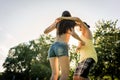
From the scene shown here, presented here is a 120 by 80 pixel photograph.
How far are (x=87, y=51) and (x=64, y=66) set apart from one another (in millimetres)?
900

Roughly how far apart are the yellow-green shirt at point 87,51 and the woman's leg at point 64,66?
2.04 ft

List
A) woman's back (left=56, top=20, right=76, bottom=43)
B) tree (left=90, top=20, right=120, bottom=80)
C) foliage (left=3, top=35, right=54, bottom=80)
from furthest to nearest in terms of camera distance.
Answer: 1. foliage (left=3, top=35, right=54, bottom=80)
2. tree (left=90, top=20, right=120, bottom=80)
3. woman's back (left=56, top=20, right=76, bottom=43)

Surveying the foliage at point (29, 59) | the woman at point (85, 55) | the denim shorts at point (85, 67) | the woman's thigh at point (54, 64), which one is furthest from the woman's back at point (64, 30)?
the foliage at point (29, 59)

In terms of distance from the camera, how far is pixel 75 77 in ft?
19.5

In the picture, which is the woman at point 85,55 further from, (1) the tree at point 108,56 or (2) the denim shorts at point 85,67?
(1) the tree at point 108,56

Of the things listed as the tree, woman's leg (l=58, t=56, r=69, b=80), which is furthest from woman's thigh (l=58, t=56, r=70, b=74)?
the tree

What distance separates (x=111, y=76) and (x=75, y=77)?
128ft

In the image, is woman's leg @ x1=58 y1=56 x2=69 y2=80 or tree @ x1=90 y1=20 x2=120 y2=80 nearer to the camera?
woman's leg @ x1=58 y1=56 x2=69 y2=80

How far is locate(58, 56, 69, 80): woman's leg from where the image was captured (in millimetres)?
5577

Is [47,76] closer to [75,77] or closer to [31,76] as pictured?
[31,76]

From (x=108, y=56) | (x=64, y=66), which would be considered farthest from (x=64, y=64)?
(x=108, y=56)

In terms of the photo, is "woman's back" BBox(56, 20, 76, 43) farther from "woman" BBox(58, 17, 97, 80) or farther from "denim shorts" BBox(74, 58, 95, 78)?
"denim shorts" BBox(74, 58, 95, 78)

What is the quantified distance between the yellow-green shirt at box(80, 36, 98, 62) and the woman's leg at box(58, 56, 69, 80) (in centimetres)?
62

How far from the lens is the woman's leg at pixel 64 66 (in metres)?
5.58
